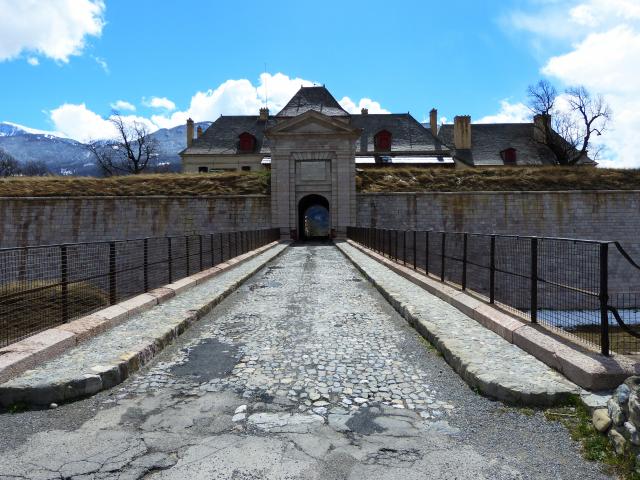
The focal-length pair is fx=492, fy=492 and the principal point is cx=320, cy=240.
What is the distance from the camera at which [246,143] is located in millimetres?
50219

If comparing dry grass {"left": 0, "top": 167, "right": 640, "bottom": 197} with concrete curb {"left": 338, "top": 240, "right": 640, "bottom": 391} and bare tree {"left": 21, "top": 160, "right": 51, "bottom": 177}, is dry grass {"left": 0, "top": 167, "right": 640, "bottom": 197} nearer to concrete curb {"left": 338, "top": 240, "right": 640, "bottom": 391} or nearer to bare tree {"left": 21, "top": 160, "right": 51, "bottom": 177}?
concrete curb {"left": 338, "top": 240, "right": 640, "bottom": 391}

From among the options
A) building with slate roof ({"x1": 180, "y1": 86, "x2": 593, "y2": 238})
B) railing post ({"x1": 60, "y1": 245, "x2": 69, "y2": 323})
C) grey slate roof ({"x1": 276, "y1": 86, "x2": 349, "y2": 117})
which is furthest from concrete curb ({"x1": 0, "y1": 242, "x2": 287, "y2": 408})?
grey slate roof ({"x1": 276, "y1": 86, "x2": 349, "y2": 117})

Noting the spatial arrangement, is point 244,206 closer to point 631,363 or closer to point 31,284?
point 31,284

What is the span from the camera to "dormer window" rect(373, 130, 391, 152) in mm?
46750

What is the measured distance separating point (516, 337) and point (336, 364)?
208 cm

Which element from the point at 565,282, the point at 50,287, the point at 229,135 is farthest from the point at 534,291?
the point at 229,135

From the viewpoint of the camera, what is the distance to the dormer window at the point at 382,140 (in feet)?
153

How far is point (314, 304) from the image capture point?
9211 millimetres

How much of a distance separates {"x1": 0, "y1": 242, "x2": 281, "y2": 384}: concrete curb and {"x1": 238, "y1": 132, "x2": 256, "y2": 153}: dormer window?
4269 cm

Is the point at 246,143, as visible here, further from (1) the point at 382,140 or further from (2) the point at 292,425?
(2) the point at 292,425

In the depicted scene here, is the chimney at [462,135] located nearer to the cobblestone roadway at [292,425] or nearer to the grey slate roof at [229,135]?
the grey slate roof at [229,135]

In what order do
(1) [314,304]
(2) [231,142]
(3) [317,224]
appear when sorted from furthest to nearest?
1. (3) [317,224]
2. (2) [231,142]
3. (1) [314,304]

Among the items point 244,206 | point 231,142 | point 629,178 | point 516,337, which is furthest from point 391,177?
point 516,337

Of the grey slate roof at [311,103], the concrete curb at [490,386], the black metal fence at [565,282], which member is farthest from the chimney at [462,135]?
the concrete curb at [490,386]
